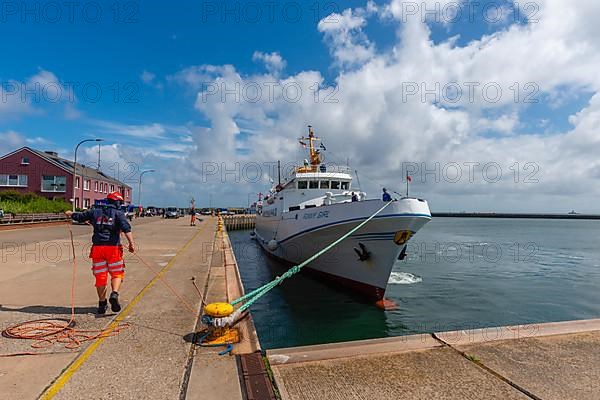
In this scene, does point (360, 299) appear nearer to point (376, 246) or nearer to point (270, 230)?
point (376, 246)

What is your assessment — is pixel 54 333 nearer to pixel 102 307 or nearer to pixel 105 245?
pixel 102 307

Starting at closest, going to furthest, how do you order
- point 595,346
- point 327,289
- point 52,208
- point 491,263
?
point 595,346, point 327,289, point 491,263, point 52,208

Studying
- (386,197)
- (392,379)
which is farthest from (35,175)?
(392,379)

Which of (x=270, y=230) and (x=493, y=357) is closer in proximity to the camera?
(x=493, y=357)

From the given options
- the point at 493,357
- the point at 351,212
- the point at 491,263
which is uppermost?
the point at 351,212

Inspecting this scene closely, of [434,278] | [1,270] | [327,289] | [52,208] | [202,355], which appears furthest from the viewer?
[52,208]

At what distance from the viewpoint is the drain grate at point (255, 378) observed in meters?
3.44

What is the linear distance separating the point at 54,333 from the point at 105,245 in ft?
4.59

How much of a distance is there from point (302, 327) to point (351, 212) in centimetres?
395

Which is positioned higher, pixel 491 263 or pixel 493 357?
pixel 493 357

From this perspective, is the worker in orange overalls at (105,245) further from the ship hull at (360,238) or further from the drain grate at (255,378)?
the ship hull at (360,238)

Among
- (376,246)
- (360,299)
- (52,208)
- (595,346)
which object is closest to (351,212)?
(376,246)

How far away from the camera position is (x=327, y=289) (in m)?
13.7

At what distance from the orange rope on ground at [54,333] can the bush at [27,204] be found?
3347 cm
